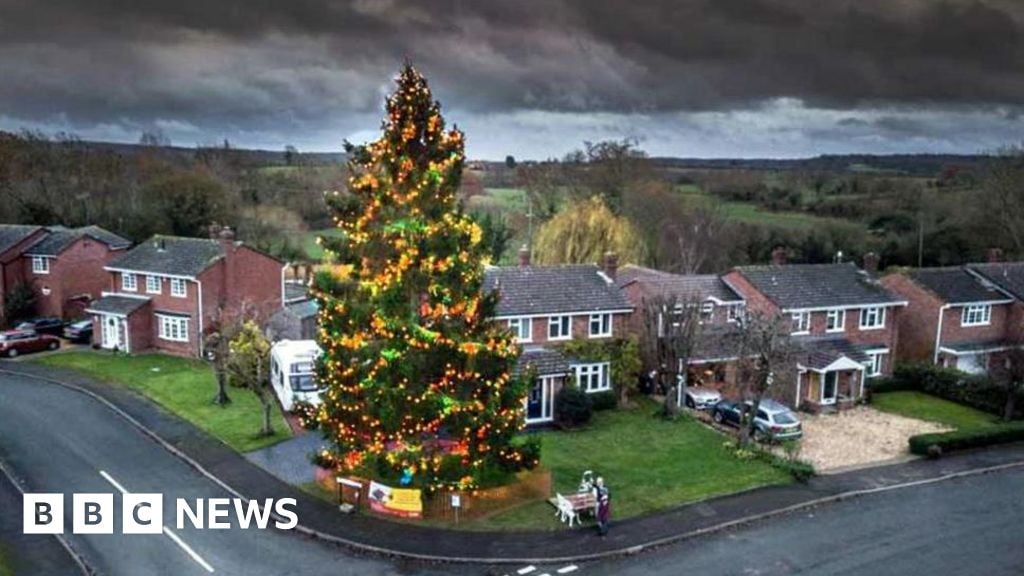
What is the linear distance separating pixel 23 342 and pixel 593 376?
3236 centimetres

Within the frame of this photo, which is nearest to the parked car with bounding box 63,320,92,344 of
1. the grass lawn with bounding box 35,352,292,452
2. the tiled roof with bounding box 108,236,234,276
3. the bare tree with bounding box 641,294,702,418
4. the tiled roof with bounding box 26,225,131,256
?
the grass lawn with bounding box 35,352,292,452

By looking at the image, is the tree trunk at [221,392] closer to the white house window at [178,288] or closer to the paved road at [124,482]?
the paved road at [124,482]

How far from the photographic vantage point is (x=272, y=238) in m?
77.3

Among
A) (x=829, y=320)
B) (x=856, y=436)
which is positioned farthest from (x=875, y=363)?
(x=856, y=436)

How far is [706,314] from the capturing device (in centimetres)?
4191

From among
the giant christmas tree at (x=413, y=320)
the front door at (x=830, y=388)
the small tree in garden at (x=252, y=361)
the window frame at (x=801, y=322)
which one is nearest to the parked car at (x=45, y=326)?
the small tree in garden at (x=252, y=361)

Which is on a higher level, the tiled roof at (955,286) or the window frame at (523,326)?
the tiled roof at (955,286)

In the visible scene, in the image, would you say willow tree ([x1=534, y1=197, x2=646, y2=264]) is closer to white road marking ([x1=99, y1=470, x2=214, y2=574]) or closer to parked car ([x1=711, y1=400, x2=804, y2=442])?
parked car ([x1=711, y1=400, x2=804, y2=442])

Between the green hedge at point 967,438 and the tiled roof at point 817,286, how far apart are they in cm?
1013

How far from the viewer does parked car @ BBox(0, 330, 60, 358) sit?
44.8 meters

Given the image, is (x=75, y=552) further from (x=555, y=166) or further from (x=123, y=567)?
(x=555, y=166)

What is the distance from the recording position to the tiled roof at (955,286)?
4512 cm

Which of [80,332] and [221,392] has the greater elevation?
[80,332]

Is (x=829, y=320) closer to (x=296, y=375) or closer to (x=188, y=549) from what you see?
(x=296, y=375)
